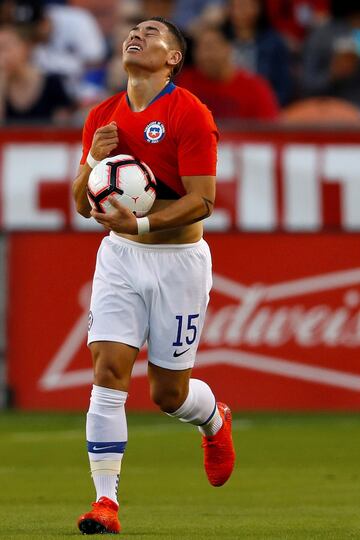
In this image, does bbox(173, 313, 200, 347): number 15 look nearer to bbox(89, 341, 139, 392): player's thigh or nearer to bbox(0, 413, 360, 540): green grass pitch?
bbox(89, 341, 139, 392): player's thigh

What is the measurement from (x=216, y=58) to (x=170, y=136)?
7.74m

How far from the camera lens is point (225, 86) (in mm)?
14914

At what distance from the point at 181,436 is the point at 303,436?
1.03 metres

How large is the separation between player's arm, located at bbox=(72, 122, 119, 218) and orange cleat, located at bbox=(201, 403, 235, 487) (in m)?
1.70

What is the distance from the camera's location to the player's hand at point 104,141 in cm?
708

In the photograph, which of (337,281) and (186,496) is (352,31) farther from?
(186,496)

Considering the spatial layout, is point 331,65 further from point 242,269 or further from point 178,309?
point 178,309

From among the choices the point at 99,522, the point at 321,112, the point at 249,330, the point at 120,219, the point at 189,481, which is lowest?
the point at 189,481

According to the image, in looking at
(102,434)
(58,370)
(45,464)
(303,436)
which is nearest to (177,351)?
(102,434)

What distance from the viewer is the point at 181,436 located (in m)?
12.0

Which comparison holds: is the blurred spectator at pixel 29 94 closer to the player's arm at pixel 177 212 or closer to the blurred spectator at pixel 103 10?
the blurred spectator at pixel 103 10

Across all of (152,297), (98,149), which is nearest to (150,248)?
(152,297)

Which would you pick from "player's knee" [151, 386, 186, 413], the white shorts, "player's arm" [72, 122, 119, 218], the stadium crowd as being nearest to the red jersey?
"player's arm" [72, 122, 119, 218]

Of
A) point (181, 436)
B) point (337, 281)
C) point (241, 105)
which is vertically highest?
point (241, 105)
